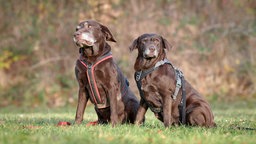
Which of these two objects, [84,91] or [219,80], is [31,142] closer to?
[84,91]

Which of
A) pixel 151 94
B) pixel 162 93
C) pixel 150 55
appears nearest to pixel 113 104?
pixel 151 94

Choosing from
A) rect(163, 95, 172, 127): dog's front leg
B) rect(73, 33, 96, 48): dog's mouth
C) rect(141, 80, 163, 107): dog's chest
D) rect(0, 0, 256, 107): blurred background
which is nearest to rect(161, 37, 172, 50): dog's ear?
rect(141, 80, 163, 107): dog's chest

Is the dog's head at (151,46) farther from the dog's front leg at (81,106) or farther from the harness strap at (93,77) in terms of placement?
the dog's front leg at (81,106)

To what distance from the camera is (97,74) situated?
767 cm

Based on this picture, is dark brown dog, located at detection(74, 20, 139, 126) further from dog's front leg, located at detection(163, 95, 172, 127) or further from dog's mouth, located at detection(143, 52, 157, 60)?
dog's front leg, located at detection(163, 95, 172, 127)

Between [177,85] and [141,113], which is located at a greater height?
[177,85]

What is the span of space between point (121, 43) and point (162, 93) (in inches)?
401

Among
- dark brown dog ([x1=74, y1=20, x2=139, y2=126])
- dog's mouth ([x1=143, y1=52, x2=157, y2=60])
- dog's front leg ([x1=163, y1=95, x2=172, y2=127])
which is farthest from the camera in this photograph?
dark brown dog ([x1=74, y1=20, x2=139, y2=126])

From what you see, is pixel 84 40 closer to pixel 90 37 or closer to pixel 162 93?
pixel 90 37

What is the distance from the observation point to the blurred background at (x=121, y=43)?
58.0ft

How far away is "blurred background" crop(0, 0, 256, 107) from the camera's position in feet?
58.0

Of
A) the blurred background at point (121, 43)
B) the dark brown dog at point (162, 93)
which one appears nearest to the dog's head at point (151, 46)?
the dark brown dog at point (162, 93)

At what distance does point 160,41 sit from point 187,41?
1081 centimetres

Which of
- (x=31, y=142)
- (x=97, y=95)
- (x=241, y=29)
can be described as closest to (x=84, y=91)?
(x=97, y=95)
